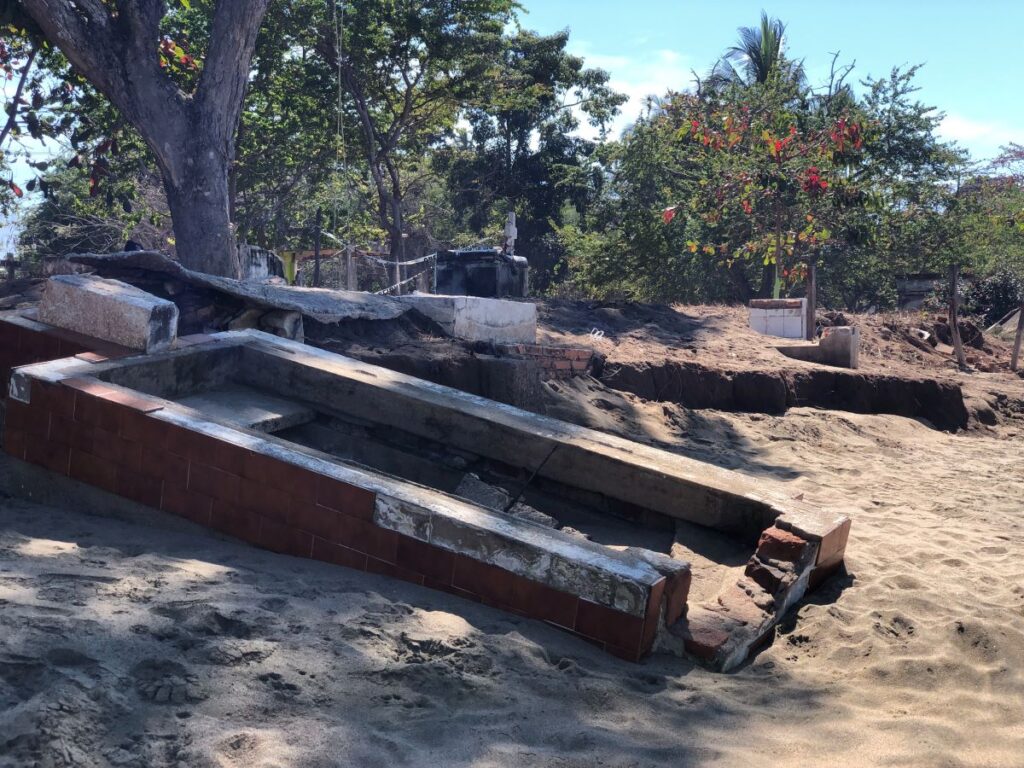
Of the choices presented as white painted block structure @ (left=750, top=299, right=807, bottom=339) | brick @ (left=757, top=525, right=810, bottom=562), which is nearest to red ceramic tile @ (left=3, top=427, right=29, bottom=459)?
brick @ (left=757, top=525, right=810, bottom=562)

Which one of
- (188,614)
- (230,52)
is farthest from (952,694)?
(230,52)

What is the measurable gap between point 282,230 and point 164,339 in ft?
58.4

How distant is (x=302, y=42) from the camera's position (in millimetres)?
17734

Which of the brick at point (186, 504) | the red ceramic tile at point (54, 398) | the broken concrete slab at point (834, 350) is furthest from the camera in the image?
the broken concrete slab at point (834, 350)

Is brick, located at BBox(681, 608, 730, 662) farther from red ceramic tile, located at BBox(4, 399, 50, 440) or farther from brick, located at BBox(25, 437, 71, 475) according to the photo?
red ceramic tile, located at BBox(4, 399, 50, 440)

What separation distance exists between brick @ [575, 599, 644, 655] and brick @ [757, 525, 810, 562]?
103 centimetres

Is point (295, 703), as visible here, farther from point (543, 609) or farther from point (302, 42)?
point (302, 42)

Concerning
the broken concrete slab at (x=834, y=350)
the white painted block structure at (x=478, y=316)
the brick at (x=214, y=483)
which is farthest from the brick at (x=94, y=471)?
the broken concrete slab at (x=834, y=350)

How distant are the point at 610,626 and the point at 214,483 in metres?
1.85

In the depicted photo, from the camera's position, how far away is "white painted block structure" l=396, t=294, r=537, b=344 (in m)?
8.03

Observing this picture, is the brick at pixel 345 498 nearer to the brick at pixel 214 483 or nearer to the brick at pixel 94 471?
the brick at pixel 214 483

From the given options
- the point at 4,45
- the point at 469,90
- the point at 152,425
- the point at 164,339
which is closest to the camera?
the point at 152,425

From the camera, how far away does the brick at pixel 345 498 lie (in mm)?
3576

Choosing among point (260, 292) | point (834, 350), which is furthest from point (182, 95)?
point (834, 350)
